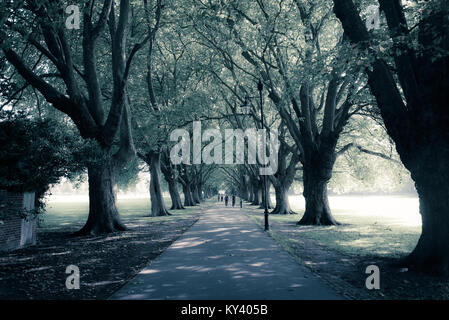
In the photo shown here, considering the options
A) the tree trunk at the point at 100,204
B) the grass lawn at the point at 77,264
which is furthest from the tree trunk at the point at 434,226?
the tree trunk at the point at 100,204

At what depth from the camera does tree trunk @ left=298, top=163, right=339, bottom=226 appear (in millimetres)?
17547

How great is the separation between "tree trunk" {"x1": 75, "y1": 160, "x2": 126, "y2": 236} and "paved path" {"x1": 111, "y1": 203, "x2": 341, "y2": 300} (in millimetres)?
6258

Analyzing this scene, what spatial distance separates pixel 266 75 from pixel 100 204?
38.7 feet

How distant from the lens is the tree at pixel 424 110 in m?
6.43

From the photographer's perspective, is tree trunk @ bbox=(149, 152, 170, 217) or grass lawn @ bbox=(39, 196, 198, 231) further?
tree trunk @ bbox=(149, 152, 170, 217)

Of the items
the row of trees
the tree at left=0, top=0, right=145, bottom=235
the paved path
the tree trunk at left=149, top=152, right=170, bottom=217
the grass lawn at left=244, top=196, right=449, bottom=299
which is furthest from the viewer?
the tree trunk at left=149, top=152, right=170, bottom=217

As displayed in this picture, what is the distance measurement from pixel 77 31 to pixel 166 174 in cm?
2205

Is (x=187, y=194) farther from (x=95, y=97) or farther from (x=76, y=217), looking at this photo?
(x=95, y=97)

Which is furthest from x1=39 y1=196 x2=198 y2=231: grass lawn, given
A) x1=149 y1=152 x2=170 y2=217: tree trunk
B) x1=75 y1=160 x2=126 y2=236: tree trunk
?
x1=75 y1=160 x2=126 y2=236: tree trunk

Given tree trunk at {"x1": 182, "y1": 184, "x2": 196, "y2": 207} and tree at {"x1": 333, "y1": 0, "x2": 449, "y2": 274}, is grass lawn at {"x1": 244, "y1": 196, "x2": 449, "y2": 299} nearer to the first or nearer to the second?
tree at {"x1": 333, "y1": 0, "x2": 449, "y2": 274}

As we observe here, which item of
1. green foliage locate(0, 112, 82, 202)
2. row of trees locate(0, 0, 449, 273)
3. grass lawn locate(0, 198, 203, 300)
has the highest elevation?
row of trees locate(0, 0, 449, 273)

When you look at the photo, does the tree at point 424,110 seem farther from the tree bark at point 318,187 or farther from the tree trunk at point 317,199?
the tree trunk at point 317,199

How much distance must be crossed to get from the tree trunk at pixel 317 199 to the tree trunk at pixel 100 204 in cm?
1140
